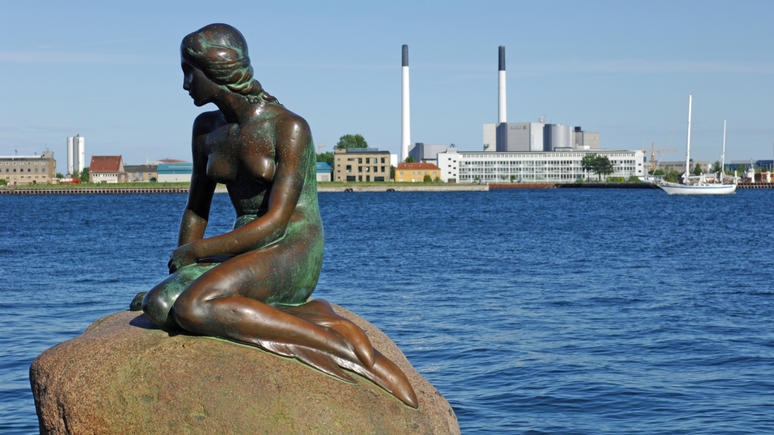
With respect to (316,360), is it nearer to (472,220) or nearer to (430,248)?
(430,248)

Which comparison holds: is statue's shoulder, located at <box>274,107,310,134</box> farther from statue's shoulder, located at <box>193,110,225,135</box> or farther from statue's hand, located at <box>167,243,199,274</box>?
statue's hand, located at <box>167,243,199,274</box>

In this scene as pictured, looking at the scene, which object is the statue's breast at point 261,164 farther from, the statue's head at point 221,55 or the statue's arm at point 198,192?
the statue's arm at point 198,192

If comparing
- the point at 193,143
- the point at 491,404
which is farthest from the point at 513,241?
the point at 193,143

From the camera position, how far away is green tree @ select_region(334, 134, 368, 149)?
189750 mm

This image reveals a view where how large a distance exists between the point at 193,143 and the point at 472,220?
52.4 metres

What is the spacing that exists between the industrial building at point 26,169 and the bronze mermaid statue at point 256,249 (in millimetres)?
184519

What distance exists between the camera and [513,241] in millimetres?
37906

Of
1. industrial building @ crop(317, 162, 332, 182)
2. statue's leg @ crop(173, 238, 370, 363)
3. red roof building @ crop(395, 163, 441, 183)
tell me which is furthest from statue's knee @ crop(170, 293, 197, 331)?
red roof building @ crop(395, 163, 441, 183)

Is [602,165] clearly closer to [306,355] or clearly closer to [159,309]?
[306,355]

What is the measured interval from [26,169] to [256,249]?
189 metres

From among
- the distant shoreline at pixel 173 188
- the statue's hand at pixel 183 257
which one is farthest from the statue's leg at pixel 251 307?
the distant shoreline at pixel 173 188

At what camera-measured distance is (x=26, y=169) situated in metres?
177

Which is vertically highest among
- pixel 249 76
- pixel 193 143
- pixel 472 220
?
pixel 249 76

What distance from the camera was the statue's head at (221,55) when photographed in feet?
16.9
